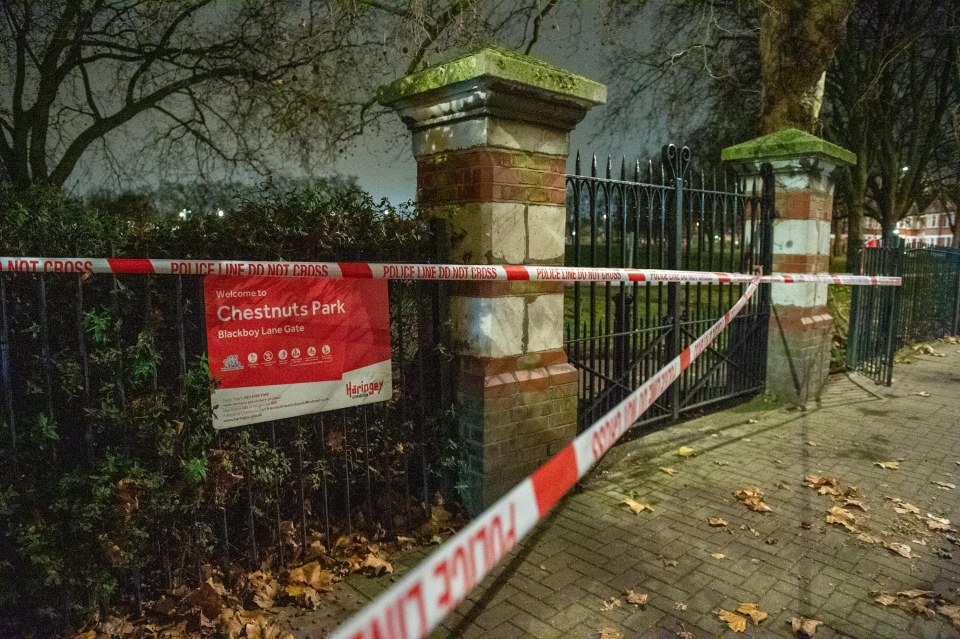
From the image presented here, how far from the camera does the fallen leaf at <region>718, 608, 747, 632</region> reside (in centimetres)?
284

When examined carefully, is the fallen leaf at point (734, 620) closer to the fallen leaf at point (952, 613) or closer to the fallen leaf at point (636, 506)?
the fallen leaf at point (952, 613)

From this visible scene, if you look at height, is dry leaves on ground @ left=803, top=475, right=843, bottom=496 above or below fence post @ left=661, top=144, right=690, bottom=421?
below

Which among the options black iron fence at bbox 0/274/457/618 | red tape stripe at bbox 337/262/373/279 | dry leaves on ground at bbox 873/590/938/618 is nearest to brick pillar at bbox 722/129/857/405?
dry leaves on ground at bbox 873/590/938/618

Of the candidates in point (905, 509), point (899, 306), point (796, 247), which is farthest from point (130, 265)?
point (899, 306)

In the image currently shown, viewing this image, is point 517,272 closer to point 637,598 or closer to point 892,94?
point 637,598

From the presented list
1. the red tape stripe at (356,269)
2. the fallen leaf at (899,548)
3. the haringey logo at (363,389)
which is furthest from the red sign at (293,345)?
the fallen leaf at (899,548)

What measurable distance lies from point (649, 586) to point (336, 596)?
1589mm

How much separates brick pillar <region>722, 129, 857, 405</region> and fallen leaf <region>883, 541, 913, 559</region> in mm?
3282

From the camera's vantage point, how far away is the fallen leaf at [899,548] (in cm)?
354

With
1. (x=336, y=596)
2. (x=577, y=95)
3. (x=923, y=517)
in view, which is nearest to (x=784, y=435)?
(x=923, y=517)

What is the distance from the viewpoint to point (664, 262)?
18.9 feet

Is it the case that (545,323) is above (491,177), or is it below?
below

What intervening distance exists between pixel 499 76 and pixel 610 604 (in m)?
2.81

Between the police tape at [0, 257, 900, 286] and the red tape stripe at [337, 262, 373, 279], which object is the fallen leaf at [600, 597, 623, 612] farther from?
the red tape stripe at [337, 262, 373, 279]
